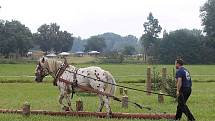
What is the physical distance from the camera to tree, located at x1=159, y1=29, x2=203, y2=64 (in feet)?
372

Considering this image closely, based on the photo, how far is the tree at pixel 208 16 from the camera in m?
119

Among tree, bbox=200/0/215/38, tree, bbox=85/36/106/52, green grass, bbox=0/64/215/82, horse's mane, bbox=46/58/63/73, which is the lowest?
green grass, bbox=0/64/215/82

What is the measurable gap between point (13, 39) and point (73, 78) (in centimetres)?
10687

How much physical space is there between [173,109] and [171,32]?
10473 cm

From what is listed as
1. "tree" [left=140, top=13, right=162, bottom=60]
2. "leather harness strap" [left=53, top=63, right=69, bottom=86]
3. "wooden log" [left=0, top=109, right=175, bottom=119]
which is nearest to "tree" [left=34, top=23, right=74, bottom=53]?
"tree" [left=140, top=13, right=162, bottom=60]

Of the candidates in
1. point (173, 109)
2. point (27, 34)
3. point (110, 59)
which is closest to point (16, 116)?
point (173, 109)

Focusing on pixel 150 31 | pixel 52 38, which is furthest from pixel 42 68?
pixel 52 38

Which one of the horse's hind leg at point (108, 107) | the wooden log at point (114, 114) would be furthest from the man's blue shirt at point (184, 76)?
the horse's hind leg at point (108, 107)

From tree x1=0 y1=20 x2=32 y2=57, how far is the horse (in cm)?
10334

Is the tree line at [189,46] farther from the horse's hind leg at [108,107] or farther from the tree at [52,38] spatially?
the horse's hind leg at [108,107]

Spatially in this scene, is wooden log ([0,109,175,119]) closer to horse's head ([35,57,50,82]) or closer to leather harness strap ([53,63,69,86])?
leather harness strap ([53,63,69,86])

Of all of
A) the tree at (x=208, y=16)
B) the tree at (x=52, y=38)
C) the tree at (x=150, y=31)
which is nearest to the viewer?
the tree at (x=208, y=16)

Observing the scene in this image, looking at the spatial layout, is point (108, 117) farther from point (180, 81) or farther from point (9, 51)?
point (9, 51)

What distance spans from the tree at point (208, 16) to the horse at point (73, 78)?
103 metres
